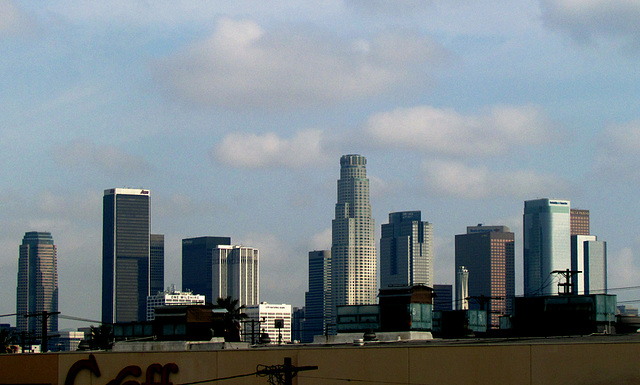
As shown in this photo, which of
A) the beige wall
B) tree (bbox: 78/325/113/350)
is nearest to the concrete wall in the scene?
the beige wall

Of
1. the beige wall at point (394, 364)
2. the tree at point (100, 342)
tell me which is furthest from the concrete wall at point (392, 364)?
the tree at point (100, 342)


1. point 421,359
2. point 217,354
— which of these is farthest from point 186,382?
point 421,359

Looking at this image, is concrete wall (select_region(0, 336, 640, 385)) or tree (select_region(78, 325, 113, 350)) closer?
concrete wall (select_region(0, 336, 640, 385))

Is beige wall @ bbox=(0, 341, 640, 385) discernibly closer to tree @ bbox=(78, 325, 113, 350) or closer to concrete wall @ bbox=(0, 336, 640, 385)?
concrete wall @ bbox=(0, 336, 640, 385)

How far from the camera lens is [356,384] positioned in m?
46.2

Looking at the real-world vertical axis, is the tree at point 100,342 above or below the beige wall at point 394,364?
below

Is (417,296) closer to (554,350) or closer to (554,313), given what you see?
(554,313)

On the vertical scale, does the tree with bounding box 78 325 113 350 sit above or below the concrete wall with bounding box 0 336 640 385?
below

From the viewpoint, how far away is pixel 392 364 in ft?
148

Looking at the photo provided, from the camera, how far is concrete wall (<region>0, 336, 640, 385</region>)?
40.3 m

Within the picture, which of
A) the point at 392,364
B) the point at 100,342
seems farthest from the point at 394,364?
the point at 100,342

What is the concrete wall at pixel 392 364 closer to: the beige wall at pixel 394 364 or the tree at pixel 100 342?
the beige wall at pixel 394 364

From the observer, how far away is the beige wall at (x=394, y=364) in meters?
40.3

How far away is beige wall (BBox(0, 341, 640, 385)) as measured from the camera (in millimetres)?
Answer: 40312
